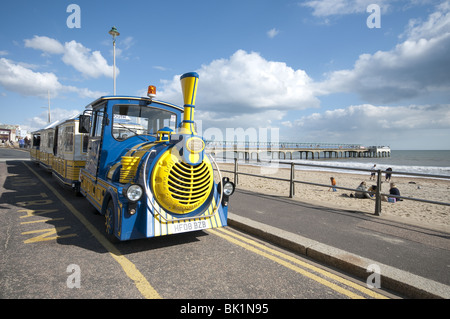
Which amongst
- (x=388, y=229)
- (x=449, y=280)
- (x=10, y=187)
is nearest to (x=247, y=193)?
(x=388, y=229)

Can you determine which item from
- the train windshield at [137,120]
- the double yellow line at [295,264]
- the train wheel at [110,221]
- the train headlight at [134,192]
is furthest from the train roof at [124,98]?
the double yellow line at [295,264]

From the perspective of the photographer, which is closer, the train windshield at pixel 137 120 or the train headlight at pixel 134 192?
the train headlight at pixel 134 192

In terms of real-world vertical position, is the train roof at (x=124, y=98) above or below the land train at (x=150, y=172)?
above

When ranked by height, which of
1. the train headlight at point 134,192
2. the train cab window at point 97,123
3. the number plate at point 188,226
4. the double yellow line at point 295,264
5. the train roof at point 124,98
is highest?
the train roof at point 124,98

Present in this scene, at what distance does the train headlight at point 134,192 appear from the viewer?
11.1 ft

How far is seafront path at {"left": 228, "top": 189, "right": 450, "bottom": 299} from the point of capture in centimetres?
295

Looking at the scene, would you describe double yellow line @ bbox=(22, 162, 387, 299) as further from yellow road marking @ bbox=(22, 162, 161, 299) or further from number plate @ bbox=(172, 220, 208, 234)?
number plate @ bbox=(172, 220, 208, 234)

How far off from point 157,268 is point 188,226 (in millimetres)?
827

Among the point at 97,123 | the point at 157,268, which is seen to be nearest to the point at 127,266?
the point at 157,268

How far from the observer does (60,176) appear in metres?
9.09

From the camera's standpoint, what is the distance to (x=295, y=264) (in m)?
3.44

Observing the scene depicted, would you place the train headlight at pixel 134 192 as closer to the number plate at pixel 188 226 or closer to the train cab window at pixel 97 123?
the number plate at pixel 188 226

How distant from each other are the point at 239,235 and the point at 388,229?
291 centimetres
